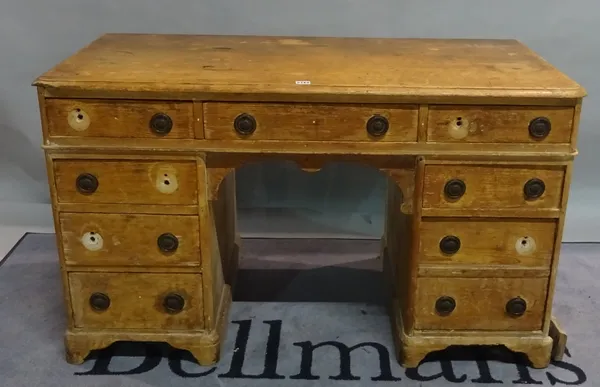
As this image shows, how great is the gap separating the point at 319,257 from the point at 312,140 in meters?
0.96

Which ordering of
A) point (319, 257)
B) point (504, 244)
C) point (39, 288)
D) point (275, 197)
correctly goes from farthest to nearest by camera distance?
point (275, 197), point (319, 257), point (39, 288), point (504, 244)

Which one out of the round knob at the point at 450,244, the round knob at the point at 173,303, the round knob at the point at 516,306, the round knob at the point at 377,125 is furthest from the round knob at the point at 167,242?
the round knob at the point at 516,306

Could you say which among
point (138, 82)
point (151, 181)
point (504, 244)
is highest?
point (138, 82)

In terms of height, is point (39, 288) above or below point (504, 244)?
below

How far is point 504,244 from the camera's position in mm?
1873

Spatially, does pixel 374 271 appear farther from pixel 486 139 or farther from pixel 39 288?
pixel 39 288

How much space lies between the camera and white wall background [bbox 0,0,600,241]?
2.65 metres

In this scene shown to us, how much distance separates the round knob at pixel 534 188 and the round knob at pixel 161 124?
90 centimetres

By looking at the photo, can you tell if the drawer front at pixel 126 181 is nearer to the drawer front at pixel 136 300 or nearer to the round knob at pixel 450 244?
the drawer front at pixel 136 300

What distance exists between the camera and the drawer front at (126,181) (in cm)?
180

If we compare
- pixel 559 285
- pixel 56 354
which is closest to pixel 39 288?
pixel 56 354

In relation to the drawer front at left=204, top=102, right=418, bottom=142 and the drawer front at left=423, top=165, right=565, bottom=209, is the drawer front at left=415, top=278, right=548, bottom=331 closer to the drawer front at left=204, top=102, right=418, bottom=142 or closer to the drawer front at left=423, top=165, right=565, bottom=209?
the drawer front at left=423, top=165, right=565, bottom=209

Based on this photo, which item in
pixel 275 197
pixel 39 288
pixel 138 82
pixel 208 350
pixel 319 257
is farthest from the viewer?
pixel 275 197

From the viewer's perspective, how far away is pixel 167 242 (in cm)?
188
